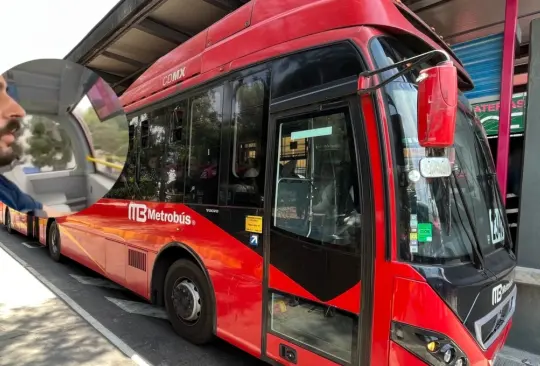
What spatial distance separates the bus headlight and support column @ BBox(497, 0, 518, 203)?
3.26m

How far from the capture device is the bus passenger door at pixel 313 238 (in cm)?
256

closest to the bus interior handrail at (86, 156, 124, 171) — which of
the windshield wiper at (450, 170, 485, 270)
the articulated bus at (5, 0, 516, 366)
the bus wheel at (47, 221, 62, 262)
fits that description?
the articulated bus at (5, 0, 516, 366)

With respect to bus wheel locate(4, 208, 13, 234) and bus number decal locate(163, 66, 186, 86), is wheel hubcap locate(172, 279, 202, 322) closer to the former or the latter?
bus number decal locate(163, 66, 186, 86)

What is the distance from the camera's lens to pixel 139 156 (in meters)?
4.95

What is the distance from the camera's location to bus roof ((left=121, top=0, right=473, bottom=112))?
267 cm

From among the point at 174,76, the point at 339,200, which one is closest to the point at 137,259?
the point at 174,76

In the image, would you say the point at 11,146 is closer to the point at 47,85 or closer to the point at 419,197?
the point at 47,85

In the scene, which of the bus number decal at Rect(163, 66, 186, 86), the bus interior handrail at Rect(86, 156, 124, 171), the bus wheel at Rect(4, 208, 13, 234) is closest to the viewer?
the bus interior handrail at Rect(86, 156, 124, 171)

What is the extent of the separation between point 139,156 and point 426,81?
12.5ft

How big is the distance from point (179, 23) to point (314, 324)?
663cm

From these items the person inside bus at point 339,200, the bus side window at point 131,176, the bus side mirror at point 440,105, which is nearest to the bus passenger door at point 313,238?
the person inside bus at point 339,200

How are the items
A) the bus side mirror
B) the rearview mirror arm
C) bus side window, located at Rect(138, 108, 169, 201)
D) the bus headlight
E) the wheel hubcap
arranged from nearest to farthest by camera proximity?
the bus side mirror → the rearview mirror arm → the bus headlight → the wheel hubcap → bus side window, located at Rect(138, 108, 169, 201)

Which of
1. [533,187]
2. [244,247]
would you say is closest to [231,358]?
[244,247]

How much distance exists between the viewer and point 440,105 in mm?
2020
